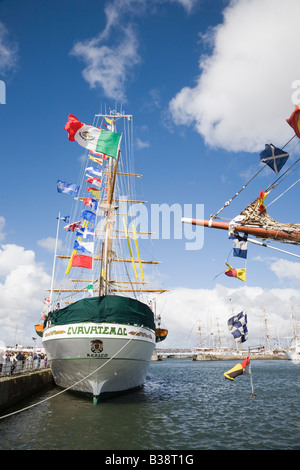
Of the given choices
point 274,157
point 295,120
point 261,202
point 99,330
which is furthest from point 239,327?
point 295,120

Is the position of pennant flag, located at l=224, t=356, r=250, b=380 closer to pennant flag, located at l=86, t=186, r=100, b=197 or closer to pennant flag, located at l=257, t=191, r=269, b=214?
pennant flag, located at l=257, t=191, r=269, b=214

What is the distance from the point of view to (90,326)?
14906 millimetres

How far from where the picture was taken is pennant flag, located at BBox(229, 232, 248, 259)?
35.8 feet

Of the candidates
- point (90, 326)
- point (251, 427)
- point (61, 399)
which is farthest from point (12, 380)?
point (251, 427)

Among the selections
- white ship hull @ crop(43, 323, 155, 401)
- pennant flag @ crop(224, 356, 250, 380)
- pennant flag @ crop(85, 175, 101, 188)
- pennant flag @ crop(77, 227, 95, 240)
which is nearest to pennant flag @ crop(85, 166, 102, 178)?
pennant flag @ crop(85, 175, 101, 188)

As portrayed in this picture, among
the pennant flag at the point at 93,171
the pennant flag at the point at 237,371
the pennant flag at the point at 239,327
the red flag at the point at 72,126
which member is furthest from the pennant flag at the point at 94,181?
the pennant flag at the point at 237,371

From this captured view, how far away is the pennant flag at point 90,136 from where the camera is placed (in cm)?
1568

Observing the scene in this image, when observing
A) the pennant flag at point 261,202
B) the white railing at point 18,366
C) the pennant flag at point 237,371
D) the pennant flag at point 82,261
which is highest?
the pennant flag at point 261,202

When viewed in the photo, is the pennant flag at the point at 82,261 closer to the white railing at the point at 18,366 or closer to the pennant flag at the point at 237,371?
the white railing at the point at 18,366

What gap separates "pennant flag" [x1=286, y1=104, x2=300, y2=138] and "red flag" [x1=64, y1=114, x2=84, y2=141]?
11013 mm

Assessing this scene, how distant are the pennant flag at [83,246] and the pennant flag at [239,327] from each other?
9.40 meters

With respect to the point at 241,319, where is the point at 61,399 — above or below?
below
